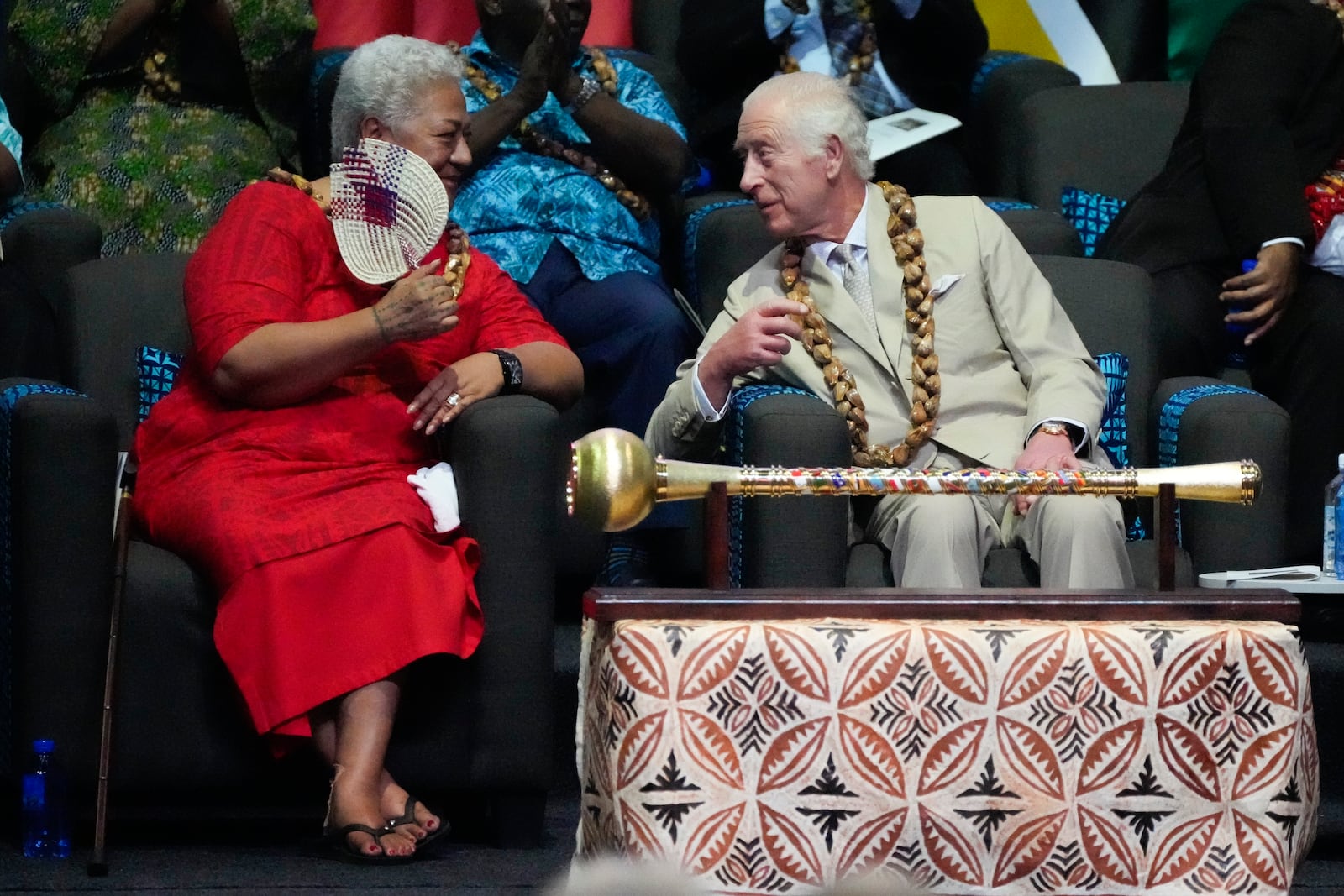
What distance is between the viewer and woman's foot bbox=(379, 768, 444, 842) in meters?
2.73

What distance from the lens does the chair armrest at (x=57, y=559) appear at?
109 inches

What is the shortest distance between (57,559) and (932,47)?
2.28 meters

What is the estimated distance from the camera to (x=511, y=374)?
3.00m

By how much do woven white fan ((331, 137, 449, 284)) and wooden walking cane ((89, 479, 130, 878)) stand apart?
51 centimetres

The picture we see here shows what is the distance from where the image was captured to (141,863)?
9.04 feet

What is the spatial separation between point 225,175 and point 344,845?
164cm

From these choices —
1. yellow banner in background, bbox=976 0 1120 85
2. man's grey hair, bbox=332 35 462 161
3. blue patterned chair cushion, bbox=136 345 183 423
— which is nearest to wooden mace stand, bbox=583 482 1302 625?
man's grey hair, bbox=332 35 462 161

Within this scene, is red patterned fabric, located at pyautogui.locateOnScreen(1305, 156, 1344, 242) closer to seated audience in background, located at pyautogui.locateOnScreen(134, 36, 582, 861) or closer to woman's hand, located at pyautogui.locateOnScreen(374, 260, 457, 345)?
seated audience in background, located at pyautogui.locateOnScreen(134, 36, 582, 861)

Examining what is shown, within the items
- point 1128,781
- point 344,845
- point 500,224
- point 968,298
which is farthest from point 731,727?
point 500,224

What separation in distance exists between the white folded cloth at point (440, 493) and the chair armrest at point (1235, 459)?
1104 mm

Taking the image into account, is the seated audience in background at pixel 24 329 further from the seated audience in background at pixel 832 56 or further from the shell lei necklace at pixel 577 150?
the seated audience in background at pixel 832 56

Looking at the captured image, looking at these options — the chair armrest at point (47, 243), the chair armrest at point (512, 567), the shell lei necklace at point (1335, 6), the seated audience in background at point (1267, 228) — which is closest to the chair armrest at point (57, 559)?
the chair armrest at point (512, 567)

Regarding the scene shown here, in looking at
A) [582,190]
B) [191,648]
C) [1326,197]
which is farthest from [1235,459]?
[191,648]

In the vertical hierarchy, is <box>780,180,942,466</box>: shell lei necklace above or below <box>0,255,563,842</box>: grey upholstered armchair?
above
